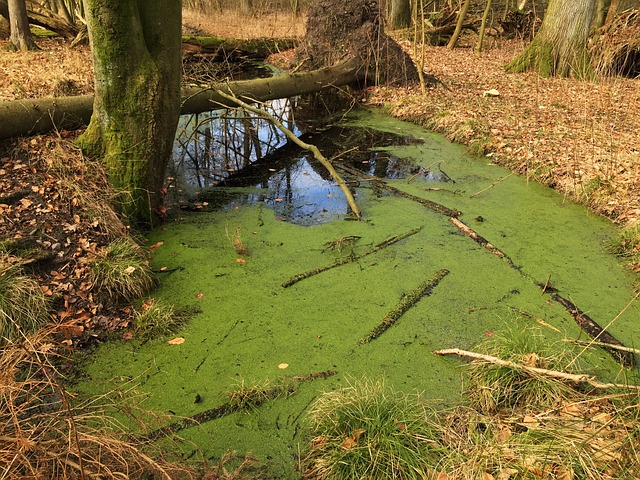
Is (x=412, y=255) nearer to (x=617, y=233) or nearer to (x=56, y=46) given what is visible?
(x=617, y=233)

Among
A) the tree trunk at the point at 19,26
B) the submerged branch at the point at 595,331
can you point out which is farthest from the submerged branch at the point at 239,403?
the tree trunk at the point at 19,26

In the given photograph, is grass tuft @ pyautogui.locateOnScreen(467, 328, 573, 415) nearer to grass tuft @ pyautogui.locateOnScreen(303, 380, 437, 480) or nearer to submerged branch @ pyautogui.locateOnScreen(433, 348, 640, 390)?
submerged branch @ pyautogui.locateOnScreen(433, 348, 640, 390)

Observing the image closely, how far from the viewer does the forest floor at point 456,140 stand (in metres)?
3.74

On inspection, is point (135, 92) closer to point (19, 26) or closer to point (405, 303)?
point (405, 303)

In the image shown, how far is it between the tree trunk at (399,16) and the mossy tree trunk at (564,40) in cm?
657

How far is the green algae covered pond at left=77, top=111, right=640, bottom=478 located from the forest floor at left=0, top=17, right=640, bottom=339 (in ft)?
1.40

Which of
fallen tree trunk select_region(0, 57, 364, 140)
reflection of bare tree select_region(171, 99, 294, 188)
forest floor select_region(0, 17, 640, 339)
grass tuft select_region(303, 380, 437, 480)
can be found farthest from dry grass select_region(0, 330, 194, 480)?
reflection of bare tree select_region(171, 99, 294, 188)

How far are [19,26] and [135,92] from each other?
7879mm

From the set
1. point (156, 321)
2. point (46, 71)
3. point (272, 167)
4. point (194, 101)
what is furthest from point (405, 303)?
point (46, 71)

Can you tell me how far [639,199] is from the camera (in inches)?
197

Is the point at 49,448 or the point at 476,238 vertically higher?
the point at 49,448

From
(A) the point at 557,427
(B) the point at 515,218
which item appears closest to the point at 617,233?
(B) the point at 515,218

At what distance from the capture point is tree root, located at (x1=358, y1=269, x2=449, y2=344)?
337 cm

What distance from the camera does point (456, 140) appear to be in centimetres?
763
